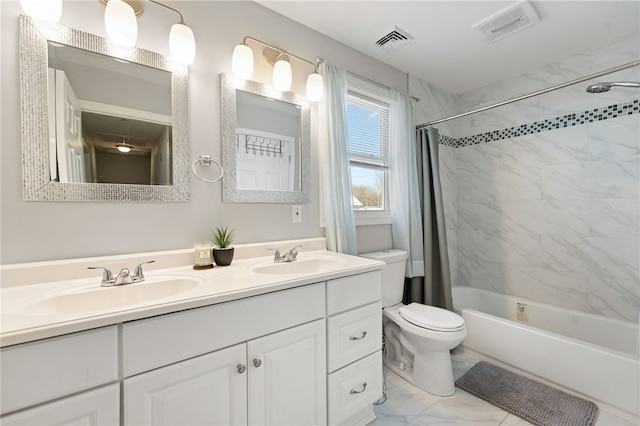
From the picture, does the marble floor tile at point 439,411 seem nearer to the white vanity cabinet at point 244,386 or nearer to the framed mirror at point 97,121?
the white vanity cabinet at point 244,386

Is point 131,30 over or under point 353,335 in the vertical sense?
over

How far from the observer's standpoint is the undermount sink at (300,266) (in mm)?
1394

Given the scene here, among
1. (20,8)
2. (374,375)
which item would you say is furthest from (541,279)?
(20,8)

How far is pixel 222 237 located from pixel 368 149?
139cm

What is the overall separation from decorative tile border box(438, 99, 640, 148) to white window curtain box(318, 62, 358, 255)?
4.70 ft

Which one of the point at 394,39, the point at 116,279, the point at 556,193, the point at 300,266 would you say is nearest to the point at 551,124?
the point at 556,193

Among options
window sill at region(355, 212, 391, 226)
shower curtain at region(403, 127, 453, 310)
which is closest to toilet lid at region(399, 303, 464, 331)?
shower curtain at region(403, 127, 453, 310)

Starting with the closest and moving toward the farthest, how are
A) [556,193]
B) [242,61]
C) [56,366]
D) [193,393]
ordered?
[56,366]
[193,393]
[242,61]
[556,193]

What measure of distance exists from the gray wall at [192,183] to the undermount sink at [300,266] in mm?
231

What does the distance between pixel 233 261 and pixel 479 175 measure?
8.33 ft

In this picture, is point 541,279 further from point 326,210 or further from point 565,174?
point 326,210

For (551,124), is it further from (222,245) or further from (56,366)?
(56,366)

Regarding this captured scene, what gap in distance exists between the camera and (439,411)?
159cm

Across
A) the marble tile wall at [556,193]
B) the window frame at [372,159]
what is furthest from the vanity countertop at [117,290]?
the marble tile wall at [556,193]
